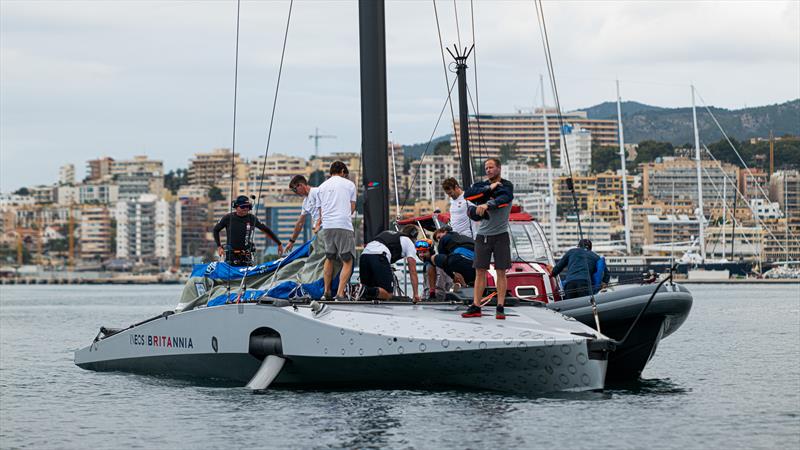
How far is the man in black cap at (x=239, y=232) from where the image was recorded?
50.8ft

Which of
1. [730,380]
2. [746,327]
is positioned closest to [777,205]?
[746,327]

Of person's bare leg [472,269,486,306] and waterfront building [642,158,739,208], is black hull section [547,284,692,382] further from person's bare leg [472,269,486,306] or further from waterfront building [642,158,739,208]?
waterfront building [642,158,739,208]

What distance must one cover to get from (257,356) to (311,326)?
3.07 ft

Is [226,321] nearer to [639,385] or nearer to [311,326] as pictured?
[311,326]

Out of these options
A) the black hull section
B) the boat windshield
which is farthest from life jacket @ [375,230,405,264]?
the boat windshield

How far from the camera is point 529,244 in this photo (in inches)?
722

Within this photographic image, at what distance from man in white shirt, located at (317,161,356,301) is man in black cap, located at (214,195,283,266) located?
5.45 ft

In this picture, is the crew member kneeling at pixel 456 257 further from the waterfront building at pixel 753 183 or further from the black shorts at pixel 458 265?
the waterfront building at pixel 753 183

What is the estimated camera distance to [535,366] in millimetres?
12188

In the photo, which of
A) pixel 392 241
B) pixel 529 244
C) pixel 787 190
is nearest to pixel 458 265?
pixel 392 241

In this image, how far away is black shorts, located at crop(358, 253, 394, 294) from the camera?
14.0 m

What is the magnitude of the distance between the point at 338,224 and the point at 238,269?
2.11 metres

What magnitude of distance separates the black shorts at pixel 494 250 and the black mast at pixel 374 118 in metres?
1.80

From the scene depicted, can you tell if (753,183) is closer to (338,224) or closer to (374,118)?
(374,118)
